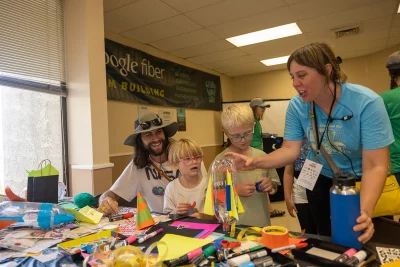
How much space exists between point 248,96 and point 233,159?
19.5 ft

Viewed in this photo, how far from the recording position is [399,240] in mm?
856

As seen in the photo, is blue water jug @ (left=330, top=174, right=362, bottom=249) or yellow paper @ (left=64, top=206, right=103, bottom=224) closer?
blue water jug @ (left=330, top=174, right=362, bottom=249)

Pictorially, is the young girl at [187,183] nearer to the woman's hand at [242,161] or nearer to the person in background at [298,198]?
the woman's hand at [242,161]

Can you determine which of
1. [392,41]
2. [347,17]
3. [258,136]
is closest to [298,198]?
[258,136]

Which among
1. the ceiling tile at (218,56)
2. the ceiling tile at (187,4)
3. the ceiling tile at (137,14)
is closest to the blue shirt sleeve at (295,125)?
the ceiling tile at (187,4)

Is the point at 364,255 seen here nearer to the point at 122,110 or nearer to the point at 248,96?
the point at 122,110

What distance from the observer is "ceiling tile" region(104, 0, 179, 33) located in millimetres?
3109

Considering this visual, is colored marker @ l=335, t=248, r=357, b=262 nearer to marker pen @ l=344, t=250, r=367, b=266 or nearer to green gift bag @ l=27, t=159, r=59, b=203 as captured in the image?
marker pen @ l=344, t=250, r=367, b=266

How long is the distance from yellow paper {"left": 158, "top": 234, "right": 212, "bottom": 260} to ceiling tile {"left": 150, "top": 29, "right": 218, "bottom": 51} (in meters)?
3.48

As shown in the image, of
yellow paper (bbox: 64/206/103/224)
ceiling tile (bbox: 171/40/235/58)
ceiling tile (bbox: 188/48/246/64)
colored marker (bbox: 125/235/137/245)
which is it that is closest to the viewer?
colored marker (bbox: 125/235/137/245)

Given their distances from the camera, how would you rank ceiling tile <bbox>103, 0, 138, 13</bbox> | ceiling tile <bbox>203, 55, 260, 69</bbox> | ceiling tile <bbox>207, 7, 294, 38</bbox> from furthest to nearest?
ceiling tile <bbox>203, 55, 260, 69</bbox> → ceiling tile <bbox>207, 7, 294, 38</bbox> → ceiling tile <bbox>103, 0, 138, 13</bbox>

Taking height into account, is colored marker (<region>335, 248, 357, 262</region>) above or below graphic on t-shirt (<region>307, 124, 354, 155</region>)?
below

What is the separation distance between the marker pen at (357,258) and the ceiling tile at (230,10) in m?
3.02

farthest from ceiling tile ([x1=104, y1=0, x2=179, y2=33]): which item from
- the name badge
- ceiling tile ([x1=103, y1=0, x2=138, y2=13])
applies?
the name badge
